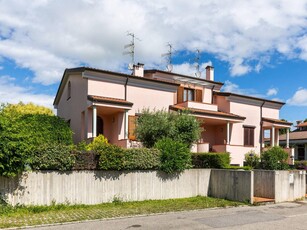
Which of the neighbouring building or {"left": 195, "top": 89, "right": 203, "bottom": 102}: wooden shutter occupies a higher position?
{"left": 195, "top": 89, "right": 203, "bottom": 102}: wooden shutter

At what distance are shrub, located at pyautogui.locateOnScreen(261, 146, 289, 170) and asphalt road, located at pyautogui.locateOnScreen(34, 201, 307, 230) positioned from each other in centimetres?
715

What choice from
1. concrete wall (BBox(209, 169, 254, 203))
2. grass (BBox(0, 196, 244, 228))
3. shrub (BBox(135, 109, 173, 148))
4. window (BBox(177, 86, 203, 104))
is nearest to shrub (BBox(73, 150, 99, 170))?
grass (BBox(0, 196, 244, 228))

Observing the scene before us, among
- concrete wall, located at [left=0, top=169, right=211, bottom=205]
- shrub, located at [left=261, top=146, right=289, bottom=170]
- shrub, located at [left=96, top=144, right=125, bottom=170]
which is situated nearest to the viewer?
concrete wall, located at [left=0, top=169, right=211, bottom=205]

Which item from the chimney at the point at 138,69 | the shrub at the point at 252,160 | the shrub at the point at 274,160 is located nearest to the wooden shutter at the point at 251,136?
the shrub at the point at 252,160

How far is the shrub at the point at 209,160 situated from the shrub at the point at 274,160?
4.51m

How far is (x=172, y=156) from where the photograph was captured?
14320 millimetres

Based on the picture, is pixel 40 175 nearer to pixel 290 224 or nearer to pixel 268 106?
pixel 290 224

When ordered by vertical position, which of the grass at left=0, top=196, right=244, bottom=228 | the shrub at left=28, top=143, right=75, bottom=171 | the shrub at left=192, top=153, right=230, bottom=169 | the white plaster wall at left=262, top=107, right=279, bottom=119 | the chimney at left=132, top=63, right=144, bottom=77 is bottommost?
the grass at left=0, top=196, right=244, bottom=228

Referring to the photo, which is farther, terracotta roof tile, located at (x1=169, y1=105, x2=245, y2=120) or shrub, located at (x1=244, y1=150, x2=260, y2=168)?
terracotta roof tile, located at (x1=169, y1=105, x2=245, y2=120)

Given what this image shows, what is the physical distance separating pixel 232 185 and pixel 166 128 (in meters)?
4.72

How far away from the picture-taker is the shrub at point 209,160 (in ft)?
53.2

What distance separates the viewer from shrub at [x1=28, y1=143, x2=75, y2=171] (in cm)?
1148

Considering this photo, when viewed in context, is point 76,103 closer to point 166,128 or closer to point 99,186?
point 166,128

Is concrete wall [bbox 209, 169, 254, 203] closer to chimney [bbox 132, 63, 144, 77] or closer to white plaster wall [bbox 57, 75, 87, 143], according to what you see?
white plaster wall [bbox 57, 75, 87, 143]
